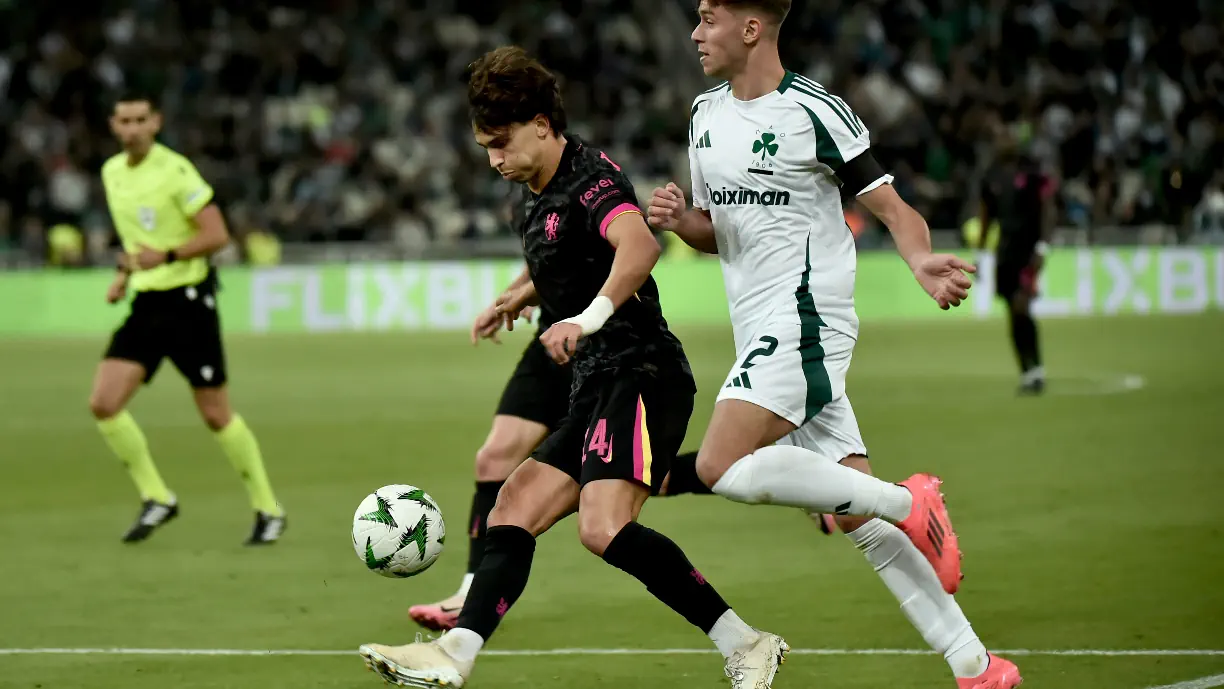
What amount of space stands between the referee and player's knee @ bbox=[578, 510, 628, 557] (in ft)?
14.3

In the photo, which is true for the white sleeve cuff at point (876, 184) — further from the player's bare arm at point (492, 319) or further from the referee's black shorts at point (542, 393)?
the referee's black shorts at point (542, 393)

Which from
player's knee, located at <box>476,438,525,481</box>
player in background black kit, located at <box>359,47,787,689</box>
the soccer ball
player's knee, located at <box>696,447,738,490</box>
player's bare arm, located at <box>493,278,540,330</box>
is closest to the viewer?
player's knee, located at <box>696,447,738,490</box>

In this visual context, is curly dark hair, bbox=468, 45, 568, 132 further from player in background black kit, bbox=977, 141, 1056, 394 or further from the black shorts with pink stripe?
player in background black kit, bbox=977, 141, 1056, 394

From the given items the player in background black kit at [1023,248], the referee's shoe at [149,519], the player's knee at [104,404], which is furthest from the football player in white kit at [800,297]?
the player in background black kit at [1023,248]

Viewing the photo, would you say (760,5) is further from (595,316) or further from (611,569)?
(611,569)

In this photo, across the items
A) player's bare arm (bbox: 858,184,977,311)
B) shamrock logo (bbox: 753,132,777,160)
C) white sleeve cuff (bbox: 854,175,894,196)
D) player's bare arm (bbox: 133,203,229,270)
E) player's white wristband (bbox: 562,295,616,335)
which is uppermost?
shamrock logo (bbox: 753,132,777,160)

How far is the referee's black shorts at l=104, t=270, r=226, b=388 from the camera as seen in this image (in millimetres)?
9344

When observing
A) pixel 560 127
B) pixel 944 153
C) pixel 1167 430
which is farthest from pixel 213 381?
pixel 944 153

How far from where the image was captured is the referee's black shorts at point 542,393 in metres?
7.21

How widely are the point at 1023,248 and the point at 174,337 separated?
919cm

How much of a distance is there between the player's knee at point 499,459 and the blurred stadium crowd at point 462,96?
1977 cm

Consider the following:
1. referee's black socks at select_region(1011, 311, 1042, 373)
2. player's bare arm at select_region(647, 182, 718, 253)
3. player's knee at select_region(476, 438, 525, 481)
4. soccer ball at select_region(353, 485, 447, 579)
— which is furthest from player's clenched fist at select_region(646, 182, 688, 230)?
referee's black socks at select_region(1011, 311, 1042, 373)

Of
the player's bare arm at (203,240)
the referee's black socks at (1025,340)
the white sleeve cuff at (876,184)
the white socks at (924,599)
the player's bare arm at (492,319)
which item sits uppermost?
the white sleeve cuff at (876,184)

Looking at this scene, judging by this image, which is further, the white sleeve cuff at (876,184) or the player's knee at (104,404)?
the player's knee at (104,404)
